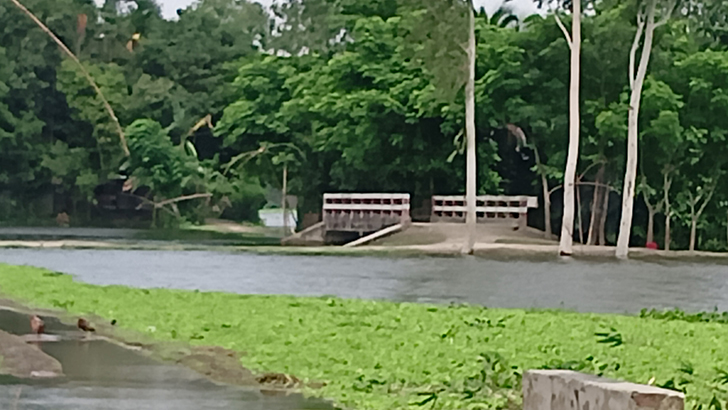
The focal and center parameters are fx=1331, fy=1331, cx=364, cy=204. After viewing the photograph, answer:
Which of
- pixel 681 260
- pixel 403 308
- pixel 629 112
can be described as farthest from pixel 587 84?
pixel 403 308

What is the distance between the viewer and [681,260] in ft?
113

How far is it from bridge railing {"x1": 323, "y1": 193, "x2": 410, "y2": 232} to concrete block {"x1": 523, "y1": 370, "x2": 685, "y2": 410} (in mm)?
33018

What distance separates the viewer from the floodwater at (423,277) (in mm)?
21609

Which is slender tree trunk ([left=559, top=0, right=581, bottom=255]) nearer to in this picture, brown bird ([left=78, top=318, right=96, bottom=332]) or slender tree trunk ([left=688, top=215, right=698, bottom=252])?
slender tree trunk ([left=688, top=215, right=698, bottom=252])

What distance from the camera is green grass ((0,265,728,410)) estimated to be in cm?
1076

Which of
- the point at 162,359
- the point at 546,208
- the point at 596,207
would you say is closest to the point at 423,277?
the point at 162,359

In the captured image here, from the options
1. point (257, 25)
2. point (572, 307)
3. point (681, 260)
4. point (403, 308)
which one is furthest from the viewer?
point (257, 25)

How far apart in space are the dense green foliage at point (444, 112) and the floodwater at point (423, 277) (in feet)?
24.3

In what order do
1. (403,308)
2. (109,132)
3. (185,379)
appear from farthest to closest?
(109,132)
(403,308)
(185,379)

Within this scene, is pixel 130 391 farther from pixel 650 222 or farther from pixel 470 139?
pixel 650 222

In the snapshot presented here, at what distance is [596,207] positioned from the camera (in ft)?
135

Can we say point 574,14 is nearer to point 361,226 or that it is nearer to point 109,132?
point 361,226

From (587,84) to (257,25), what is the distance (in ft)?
126

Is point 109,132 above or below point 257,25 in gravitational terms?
below
